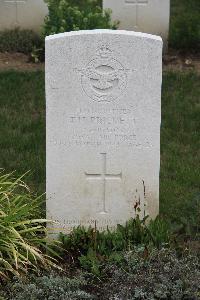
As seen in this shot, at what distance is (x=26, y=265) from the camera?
213 inches

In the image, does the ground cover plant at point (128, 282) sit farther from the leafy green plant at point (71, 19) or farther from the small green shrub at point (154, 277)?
the leafy green plant at point (71, 19)

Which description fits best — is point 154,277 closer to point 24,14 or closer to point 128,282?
point 128,282

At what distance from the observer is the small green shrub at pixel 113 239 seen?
18.5ft

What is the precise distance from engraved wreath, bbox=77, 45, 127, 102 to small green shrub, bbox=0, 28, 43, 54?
17.1 feet

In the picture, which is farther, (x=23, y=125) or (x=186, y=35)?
(x=186, y=35)

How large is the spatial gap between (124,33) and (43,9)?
5757 mm

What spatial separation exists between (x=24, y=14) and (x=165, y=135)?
12.5 feet

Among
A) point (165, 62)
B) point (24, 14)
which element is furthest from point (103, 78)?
point (24, 14)

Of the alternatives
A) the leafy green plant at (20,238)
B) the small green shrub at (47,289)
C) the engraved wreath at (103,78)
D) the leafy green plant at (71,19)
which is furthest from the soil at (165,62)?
the small green shrub at (47,289)

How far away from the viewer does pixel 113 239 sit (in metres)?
5.68

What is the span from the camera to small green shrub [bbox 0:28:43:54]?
35.2ft

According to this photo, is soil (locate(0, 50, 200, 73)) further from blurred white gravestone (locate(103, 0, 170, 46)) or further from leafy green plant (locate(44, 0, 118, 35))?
leafy green plant (locate(44, 0, 118, 35))

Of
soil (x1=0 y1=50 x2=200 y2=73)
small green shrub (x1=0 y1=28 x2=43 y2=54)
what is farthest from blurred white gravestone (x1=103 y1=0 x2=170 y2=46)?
small green shrub (x1=0 y1=28 x2=43 y2=54)

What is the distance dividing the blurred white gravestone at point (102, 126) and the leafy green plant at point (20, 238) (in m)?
0.19
